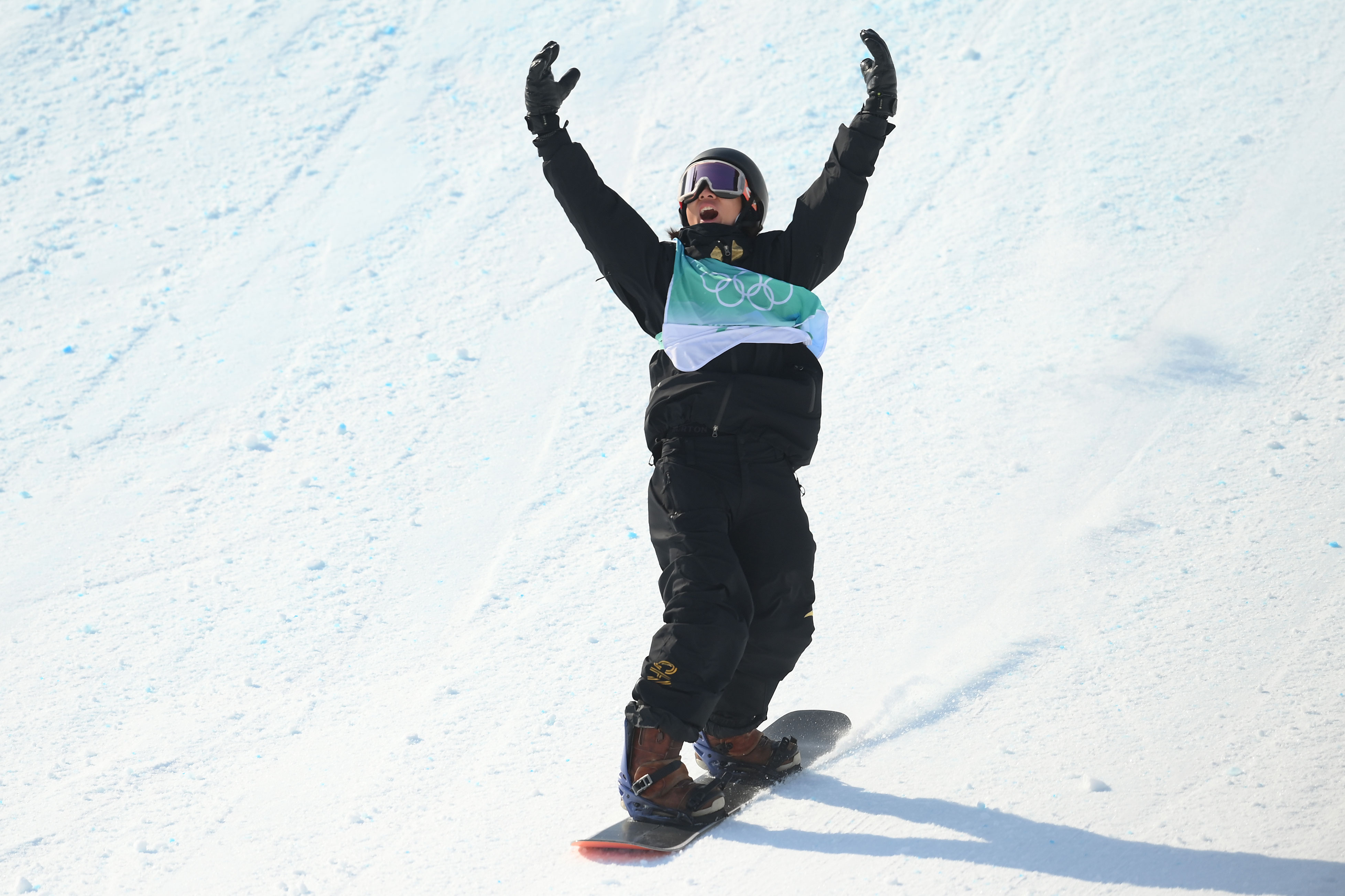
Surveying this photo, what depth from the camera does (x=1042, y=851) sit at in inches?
105

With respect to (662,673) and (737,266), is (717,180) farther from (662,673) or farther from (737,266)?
(662,673)

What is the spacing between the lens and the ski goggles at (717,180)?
3.11m

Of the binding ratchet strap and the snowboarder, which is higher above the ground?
the snowboarder

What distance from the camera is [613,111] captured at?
7.11 m

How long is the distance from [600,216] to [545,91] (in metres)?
0.31

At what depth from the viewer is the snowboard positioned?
9.27ft

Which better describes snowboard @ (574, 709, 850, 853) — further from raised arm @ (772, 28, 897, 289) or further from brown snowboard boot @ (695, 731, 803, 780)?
raised arm @ (772, 28, 897, 289)

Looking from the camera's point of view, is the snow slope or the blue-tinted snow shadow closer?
the blue-tinted snow shadow

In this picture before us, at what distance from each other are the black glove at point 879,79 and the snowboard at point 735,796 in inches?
61.7

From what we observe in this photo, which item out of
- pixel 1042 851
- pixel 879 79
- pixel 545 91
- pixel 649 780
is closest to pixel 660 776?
pixel 649 780

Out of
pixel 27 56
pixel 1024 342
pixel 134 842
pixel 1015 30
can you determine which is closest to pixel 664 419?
pixel 134 842

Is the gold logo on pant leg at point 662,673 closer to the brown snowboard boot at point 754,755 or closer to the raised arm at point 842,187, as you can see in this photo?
the brown snowboard boot at point 754,755

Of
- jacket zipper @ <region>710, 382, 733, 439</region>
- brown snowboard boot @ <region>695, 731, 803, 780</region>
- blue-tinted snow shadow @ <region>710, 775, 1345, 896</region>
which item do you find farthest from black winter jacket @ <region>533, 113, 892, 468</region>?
blue-tinted snow shadow @ <region>710, 775, 1345, 896</region>

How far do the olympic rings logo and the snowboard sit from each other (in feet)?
3.63
